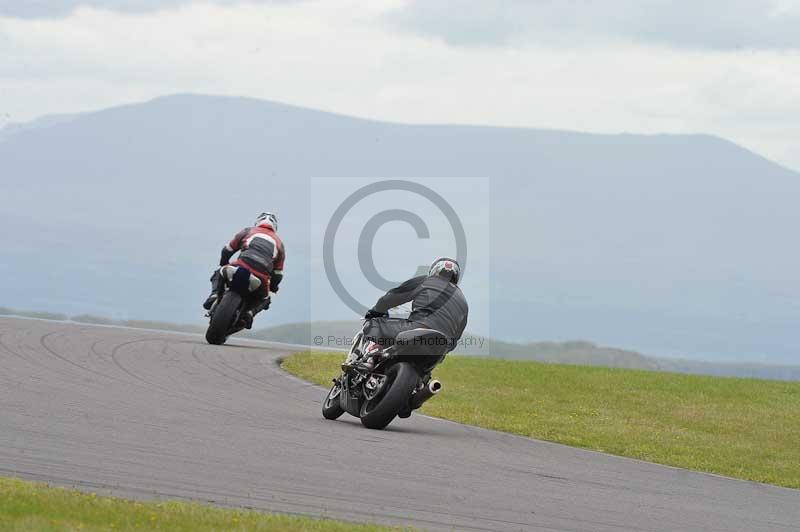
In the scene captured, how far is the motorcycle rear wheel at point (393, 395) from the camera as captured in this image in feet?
44.0

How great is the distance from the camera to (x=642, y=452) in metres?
15.0

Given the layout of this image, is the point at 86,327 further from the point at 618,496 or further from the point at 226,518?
the point at 226,518

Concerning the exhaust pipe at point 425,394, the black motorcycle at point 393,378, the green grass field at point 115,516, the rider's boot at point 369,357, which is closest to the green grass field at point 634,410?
the exhaust pipe at point 425,394

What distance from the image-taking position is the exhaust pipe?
1351cm

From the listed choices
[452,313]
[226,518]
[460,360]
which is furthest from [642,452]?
[460,360]

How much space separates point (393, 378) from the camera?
1357cm

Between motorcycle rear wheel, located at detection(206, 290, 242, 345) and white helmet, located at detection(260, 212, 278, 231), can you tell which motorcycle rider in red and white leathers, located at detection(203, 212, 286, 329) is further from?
motorcycle rear wheel, located at detection(206, 290, 242, 345)

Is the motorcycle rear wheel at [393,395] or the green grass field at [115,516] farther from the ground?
the motorcycle rear wheel at [393,395]

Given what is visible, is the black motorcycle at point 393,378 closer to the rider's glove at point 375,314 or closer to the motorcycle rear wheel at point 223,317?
the rider's glove at point 375,314

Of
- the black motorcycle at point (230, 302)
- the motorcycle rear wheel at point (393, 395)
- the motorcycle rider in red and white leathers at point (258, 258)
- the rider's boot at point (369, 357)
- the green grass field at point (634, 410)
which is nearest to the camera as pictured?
the motorcycle rear wheel at point (393, 395)

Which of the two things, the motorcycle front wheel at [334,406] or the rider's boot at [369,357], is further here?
the motorcycle front wheel at [334,406]

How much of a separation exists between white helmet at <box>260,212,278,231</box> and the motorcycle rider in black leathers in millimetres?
9300

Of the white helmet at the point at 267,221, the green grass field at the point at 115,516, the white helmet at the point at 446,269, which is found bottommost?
the green grass field at the point at 115,516

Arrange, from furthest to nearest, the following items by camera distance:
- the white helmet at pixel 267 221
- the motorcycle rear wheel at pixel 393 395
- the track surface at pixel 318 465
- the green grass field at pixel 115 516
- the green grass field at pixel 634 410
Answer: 1. the white helmet at pixel 267 221
2. the green grass field at pixel 634 410
3. the motorcycle rear wheel at pixel 393 395
4. the track surface at pixel 318 465
5. the green grass field at pixel 115 516
